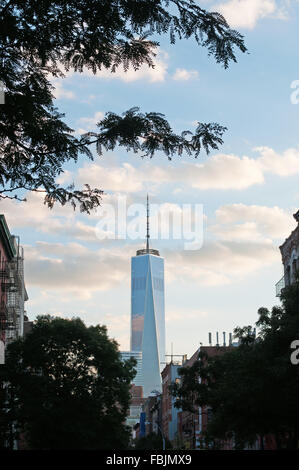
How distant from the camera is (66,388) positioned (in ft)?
158

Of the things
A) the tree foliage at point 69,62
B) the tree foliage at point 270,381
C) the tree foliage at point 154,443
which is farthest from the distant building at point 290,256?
the tree foliage at point 154,443

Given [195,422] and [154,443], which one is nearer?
[195,422]

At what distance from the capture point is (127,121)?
1195 cm

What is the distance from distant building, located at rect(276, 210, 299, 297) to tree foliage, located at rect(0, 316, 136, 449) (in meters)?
14.6

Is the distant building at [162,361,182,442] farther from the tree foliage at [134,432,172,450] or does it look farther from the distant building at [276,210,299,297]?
the distant building at [276,210,299,297]

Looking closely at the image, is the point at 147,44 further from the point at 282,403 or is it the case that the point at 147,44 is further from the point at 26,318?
the point at 26,318

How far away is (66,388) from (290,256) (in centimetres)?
1892


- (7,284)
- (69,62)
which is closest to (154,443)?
(7,284)

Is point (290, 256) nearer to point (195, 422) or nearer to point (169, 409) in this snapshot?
point (195, 422)

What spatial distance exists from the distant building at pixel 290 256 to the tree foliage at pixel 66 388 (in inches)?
574

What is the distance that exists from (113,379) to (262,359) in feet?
72.7

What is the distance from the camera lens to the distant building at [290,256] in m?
43.6

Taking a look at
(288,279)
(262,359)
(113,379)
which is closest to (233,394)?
(262,359)

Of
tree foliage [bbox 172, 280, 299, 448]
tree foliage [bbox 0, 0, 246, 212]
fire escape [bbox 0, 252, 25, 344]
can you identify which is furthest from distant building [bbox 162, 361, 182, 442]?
tree foliage [bbox 0, 0, 246, 212]
